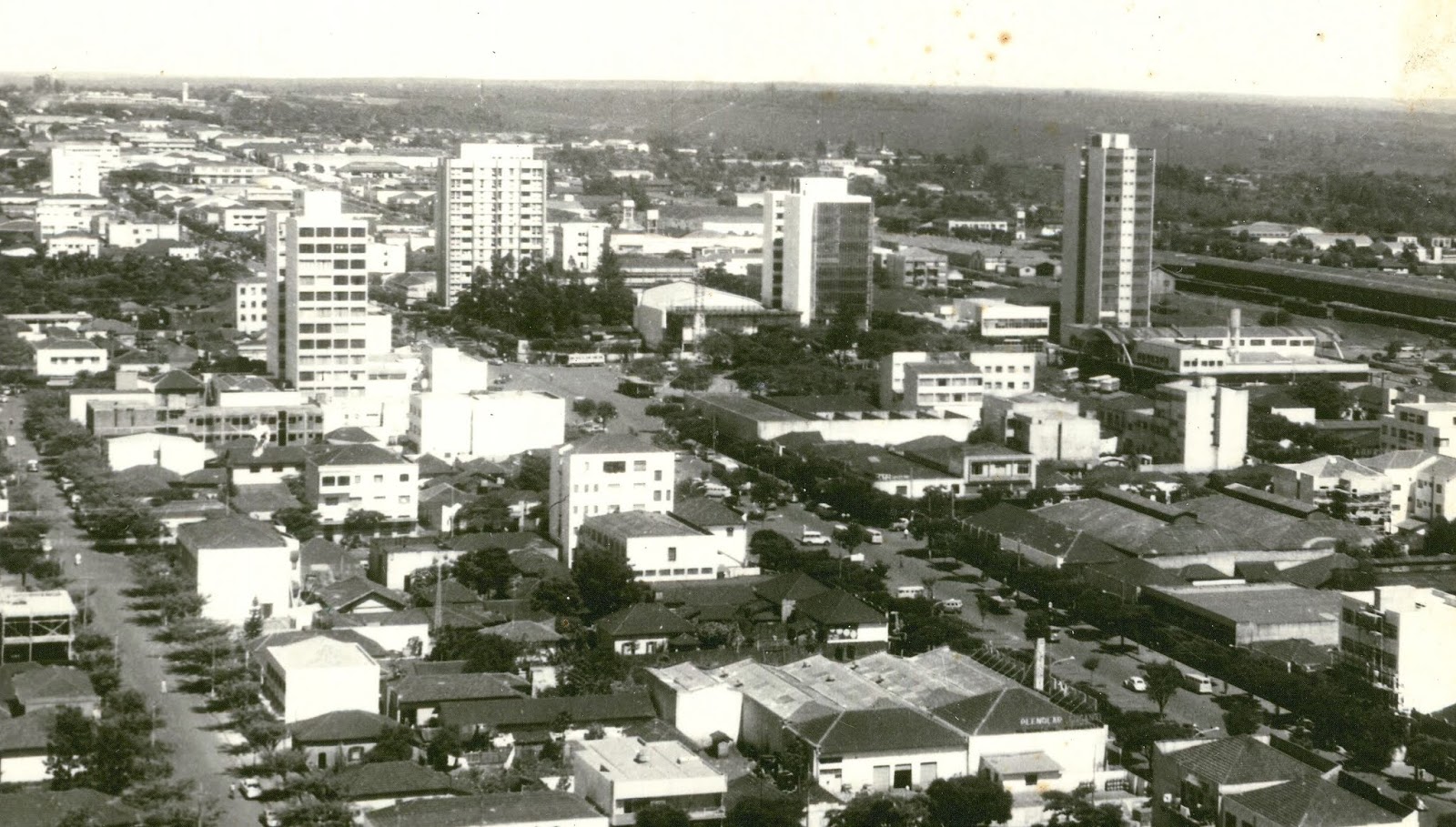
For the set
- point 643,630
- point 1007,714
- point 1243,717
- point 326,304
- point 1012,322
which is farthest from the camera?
point 1012,322

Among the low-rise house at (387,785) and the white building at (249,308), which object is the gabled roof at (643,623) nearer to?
the low-rise house at (387,785)

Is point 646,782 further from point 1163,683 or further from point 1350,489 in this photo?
point 1350,489

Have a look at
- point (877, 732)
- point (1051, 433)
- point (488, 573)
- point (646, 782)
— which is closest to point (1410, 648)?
point (877, 732)

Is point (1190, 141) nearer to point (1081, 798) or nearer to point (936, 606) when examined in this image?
point (936, 606)

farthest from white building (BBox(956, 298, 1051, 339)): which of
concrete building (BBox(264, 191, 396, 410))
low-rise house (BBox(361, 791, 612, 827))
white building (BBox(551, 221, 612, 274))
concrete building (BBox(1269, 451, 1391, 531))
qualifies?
low-rise house (BBox(361, 791, 612, 827))

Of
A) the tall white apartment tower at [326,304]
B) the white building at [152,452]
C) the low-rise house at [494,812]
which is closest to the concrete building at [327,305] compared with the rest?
the tall white apartment tower at [326,304]

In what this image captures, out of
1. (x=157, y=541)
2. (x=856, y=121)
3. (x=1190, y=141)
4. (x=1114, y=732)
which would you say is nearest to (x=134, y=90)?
(x=856, y=121)
